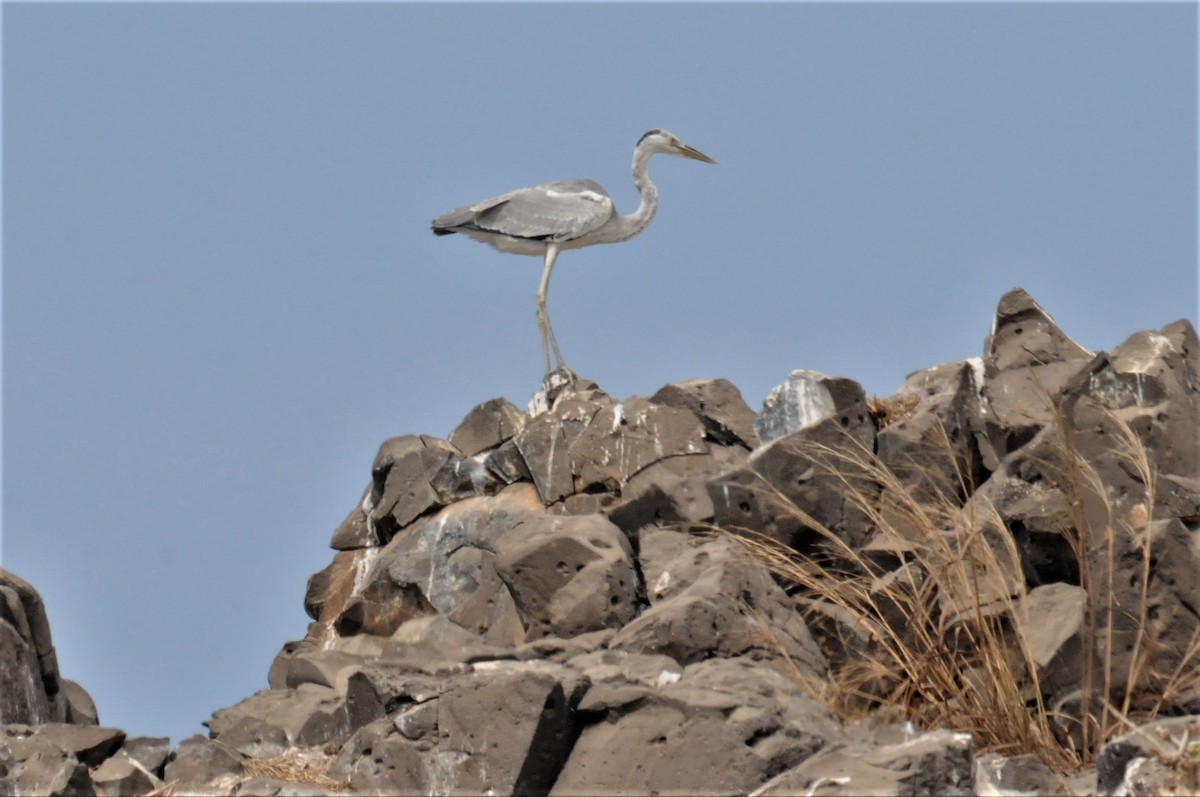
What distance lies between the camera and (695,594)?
31.8 feet

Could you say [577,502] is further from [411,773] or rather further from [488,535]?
[411,773]

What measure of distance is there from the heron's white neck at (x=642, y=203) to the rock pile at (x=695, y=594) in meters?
3.74

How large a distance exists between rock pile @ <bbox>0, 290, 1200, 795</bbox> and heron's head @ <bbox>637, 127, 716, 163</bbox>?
4789 mm

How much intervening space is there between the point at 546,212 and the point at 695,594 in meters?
9.26

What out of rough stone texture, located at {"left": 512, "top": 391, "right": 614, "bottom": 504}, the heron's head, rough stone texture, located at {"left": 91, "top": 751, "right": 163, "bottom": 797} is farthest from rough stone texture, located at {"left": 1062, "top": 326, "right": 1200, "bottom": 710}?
the heron's head

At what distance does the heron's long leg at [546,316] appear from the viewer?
17.5 m

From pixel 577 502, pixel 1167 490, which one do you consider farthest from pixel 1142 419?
pixel 577 502

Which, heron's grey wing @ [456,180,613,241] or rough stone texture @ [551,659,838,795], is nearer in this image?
rough stone texture @ [551,659,838,795]

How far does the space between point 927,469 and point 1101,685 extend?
2.88 m

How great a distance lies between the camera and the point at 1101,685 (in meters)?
9.27

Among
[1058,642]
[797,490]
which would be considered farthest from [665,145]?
[1058,642]

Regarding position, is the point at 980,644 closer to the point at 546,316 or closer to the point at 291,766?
the point at 291,766

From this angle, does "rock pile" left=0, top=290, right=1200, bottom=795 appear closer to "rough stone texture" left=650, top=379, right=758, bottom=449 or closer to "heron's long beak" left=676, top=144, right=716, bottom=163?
"rough stone texture" left=650, top=379, right=758, bottom=449

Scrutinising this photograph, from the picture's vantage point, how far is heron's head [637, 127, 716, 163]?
65.1 feet
